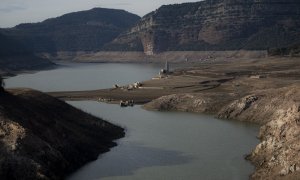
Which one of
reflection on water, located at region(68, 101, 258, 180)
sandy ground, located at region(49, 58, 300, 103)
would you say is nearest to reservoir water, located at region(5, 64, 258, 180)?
reflection on water, located at region(68, 101, 258, 180)

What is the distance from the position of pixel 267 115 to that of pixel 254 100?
18.7 feet

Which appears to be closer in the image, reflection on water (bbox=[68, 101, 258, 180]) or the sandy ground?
reflection on water (bbox=[68, 101, 258, 180])

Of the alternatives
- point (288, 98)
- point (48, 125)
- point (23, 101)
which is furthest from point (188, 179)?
point (288, 98)

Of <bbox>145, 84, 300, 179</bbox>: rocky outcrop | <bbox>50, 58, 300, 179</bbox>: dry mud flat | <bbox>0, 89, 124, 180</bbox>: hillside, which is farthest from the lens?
<bbox>50, 58, 300, 179</bbox>: dry mud flat

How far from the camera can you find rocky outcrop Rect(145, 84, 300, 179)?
4269cm

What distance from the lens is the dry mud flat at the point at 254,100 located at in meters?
44.4

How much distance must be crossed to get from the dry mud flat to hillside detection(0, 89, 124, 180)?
49.4 ft

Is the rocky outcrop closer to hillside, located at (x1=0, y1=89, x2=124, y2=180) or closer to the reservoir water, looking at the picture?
the reservoir water

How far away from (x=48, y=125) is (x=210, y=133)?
20006mm

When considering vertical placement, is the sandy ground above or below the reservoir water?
above

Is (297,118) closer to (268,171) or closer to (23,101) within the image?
(268,171)

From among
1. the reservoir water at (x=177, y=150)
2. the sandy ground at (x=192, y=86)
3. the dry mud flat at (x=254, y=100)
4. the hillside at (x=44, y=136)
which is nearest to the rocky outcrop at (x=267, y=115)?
the dry mud flat at (x=254, y=100)

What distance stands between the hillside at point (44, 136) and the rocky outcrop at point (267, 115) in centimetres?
Result: 1496

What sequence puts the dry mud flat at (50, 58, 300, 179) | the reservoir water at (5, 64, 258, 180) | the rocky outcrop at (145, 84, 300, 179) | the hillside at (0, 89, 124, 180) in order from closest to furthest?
1. the hillside at (0, 89, 124, 180)
2. the rocky outcrop at (145, 84, 300, 179)
3. the dry mud flat at (50, 58, 300, 179)
4. the reservoir water at (5, 64, 258, 180)
